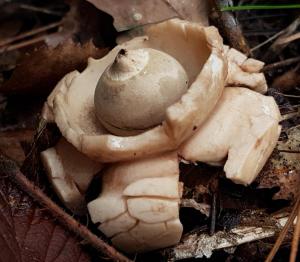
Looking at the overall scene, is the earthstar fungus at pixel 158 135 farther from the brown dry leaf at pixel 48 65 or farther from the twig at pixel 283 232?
the brown dry leaf at pixel 48 65

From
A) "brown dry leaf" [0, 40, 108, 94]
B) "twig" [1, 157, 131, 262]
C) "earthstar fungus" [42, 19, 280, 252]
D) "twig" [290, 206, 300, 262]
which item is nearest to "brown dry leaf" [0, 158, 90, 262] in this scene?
"twig" [1, 157, 131, 262]

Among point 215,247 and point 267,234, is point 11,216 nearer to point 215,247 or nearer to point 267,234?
point 215,247

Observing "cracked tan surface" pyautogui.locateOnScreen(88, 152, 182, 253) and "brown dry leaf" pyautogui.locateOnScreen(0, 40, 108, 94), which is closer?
"cracked tan surface" pyautogui.locateOnScreen(88, 152, 182, 253)

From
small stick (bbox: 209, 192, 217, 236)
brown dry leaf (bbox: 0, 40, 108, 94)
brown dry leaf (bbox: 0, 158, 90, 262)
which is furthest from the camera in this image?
brown dry leaf (bbox: 0, 40, 108, 94)

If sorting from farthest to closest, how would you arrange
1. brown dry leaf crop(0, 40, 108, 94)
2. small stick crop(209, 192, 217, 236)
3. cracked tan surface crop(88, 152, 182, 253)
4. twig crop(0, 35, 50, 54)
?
twig crop(0, 35, 50, 54), brown dry leaf crop(0, 40, 108, 94), small stick crop(209, 192, 217, 236), cracked tan surface crop(88, 152, 182, 253)

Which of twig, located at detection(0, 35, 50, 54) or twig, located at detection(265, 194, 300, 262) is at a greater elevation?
twig, located at detection(0, 35, 50, 54)

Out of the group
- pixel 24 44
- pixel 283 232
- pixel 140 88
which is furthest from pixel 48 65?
pixel 283 232

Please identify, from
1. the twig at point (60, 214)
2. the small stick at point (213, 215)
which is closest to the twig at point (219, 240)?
the small stick at point (213, 215)

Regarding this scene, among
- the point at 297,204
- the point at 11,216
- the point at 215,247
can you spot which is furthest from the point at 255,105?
the point at 11,216

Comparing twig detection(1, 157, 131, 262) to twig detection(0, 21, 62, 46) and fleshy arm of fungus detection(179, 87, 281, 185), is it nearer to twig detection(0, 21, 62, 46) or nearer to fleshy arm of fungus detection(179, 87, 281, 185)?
fleshy arm of fungus detection(179, 87, 281, 185)
